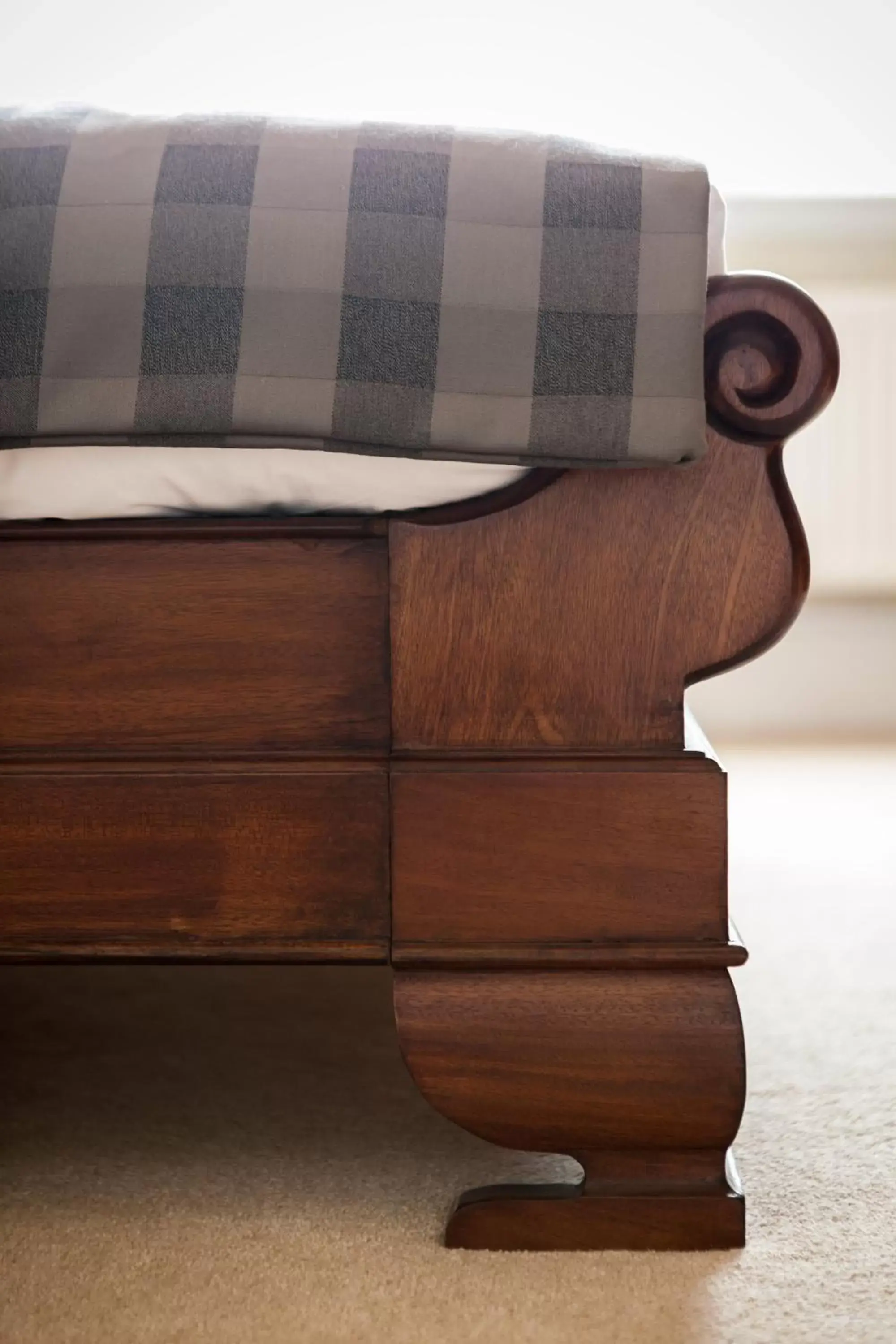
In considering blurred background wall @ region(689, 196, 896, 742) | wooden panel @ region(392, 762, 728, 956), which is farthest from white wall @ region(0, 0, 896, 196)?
wooden panel @ region(392, 762, 728, 956)

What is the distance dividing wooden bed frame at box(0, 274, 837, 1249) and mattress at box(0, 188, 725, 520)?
1 cm

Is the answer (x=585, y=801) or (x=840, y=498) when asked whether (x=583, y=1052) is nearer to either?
(x=585, y=801)

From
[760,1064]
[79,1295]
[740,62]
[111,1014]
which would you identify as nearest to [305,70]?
[740,62]

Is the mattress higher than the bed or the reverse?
higher

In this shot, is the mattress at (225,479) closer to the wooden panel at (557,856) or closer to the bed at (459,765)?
the bed at (459,765)

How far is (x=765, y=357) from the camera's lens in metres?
0.73

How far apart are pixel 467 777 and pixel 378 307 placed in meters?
0.27

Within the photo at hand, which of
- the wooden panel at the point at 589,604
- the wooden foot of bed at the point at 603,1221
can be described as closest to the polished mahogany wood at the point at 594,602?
the wooden panel at the point at 589,604

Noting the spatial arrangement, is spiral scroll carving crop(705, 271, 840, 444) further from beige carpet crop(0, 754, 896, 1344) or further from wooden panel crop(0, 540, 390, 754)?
beige carpet crop(0, 754, 896, 1344)

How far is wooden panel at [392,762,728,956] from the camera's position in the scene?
2.45 feet

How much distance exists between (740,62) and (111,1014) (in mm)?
2250

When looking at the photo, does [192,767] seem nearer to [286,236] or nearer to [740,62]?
[286,236]

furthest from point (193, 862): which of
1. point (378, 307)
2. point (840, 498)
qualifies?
point (840, 498)

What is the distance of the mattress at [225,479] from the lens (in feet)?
2.47
